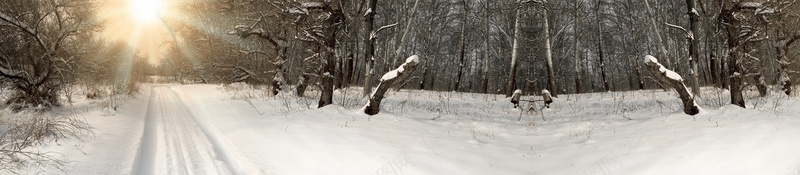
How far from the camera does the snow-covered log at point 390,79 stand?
33.9 ft

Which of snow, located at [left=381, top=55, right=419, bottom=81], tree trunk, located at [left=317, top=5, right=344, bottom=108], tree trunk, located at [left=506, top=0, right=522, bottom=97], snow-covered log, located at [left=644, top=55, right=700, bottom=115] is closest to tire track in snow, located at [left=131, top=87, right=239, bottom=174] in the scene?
tree trunk, located at [left=317, top=5, right=344, bottom=108]

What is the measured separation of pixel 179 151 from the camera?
7363 mm

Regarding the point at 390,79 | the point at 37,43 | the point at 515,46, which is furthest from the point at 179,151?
the point at 37,43

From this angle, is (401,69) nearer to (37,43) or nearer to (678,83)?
(678,83)

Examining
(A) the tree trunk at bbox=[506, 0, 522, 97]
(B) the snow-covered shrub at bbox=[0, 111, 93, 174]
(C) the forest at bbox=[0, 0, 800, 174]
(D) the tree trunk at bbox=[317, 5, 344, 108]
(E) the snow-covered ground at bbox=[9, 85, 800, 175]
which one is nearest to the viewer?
(E) the snow-covered ground at bbox=[9, 85, 800, 175]

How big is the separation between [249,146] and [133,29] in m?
21.4

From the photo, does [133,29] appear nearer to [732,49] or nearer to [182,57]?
[182,57]

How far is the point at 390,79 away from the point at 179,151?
4765 mm

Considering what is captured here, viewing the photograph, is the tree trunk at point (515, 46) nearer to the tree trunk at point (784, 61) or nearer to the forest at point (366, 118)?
the forest at point (366, 118)

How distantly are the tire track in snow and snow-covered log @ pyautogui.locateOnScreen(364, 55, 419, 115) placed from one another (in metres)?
3.64

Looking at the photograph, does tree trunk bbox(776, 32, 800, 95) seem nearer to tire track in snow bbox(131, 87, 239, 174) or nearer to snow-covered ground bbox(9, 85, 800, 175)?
snow-covered ground bbox(9, 85, 800, 175)

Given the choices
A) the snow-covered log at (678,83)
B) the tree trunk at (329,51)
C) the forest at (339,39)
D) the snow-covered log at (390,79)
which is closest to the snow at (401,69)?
the snow-covered log at (390,79)

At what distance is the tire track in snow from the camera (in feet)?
20.4

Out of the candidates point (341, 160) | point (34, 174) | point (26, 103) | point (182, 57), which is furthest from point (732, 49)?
point (182, 57)
